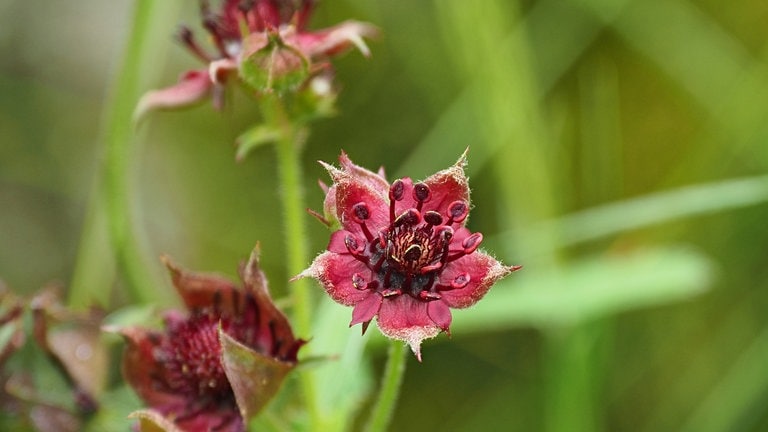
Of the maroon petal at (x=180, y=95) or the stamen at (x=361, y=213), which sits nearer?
the stamen at (x=361, y=213)

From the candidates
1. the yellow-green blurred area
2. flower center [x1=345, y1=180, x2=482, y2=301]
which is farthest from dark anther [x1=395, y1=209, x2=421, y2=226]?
the yellow-green blurred area

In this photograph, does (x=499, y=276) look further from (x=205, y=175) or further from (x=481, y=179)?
(x=205, y=175)

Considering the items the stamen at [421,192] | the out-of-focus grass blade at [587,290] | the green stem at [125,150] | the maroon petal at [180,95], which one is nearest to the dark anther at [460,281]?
the stamen at [421,192]

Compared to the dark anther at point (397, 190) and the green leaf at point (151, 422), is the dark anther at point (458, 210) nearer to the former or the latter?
the dark anther at point (397, 190)

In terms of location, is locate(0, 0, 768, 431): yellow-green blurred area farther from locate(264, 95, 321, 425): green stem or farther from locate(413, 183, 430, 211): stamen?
locate(413, 183, 430, 211): stamen

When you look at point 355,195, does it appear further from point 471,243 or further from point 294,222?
point 294,222

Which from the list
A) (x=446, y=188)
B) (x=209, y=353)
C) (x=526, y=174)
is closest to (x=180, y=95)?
(x=209, y=353)
